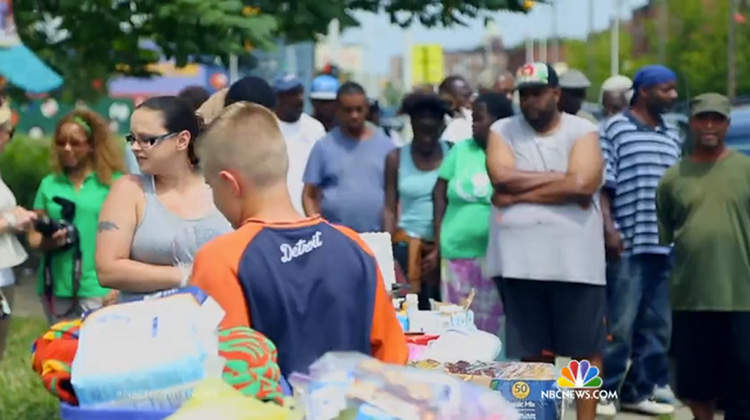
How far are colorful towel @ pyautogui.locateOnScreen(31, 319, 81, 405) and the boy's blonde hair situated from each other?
1.92ft

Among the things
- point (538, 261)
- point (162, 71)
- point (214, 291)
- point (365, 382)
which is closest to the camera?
point (365, 382)

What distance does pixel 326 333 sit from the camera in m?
4.14

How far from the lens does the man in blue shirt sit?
942cm

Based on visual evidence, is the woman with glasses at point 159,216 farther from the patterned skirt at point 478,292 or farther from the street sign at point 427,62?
the street sign at point 427,62

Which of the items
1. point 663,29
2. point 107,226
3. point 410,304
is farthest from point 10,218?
point 663,29

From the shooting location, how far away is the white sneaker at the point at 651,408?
9.25m

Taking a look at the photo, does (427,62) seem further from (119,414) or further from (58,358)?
(119,414)

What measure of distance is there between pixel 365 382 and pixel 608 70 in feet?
332

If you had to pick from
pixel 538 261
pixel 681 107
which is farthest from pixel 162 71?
pixel 538 261

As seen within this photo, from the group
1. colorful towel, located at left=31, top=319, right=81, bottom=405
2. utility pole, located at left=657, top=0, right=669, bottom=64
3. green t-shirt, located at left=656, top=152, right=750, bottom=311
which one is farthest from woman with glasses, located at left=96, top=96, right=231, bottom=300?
utility pole, located at left=657, top=0, right=669, bottom=64

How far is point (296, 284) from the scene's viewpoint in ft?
13.3

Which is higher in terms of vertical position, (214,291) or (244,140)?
(244,140)

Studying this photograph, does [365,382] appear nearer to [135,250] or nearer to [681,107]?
[135,250]

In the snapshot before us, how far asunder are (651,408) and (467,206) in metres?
1.74
